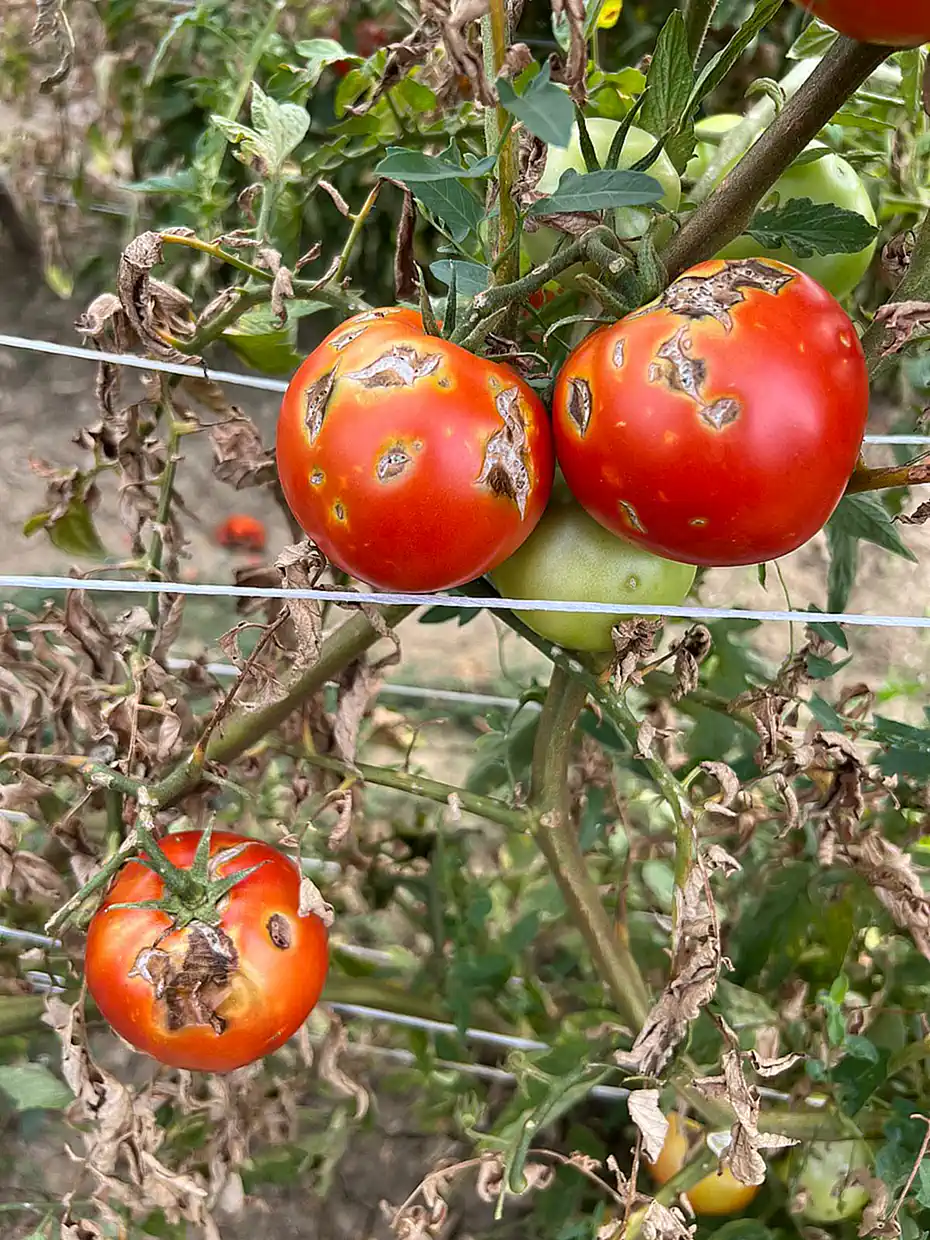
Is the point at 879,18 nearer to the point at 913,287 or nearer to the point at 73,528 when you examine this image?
the point at 913,287

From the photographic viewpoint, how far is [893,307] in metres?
0.42

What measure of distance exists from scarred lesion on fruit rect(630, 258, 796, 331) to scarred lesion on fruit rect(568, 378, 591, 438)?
33 millimetres

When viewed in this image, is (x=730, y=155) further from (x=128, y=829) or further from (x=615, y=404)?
(x=128, y=829)

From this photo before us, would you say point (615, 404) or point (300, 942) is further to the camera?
point (300, 942)

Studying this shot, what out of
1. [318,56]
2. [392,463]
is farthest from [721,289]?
[318,56]

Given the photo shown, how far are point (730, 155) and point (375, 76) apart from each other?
0.87 feet

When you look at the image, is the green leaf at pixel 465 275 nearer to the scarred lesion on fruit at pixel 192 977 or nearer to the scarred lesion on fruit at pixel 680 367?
the scarred lesion on fruit at pixel 680 367

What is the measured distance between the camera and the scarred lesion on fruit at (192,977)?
55 centimetres

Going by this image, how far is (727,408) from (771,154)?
111mm

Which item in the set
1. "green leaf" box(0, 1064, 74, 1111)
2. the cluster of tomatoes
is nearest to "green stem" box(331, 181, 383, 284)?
the cluster of tomatoes

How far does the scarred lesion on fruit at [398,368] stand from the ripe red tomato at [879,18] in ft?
0.59

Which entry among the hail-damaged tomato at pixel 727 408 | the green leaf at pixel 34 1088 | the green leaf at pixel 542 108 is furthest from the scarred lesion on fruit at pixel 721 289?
the green leaf at pixel 34 1088

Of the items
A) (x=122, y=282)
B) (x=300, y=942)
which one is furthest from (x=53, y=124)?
(x=300, y=942)

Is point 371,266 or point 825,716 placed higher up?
point 825,716
